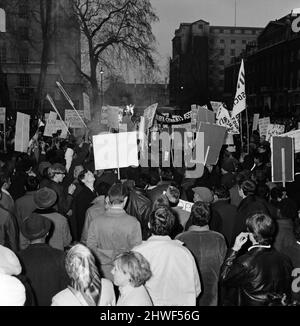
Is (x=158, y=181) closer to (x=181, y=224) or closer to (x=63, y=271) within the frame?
(x=181, y=224)

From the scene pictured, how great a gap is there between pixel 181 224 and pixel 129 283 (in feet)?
8.29

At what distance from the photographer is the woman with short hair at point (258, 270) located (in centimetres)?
386

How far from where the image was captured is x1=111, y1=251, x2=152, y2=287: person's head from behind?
3.40 meters

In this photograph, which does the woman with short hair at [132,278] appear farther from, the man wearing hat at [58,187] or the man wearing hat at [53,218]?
the man wearing hat at [58,187]

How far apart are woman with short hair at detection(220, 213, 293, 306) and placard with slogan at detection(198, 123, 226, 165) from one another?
5501mm

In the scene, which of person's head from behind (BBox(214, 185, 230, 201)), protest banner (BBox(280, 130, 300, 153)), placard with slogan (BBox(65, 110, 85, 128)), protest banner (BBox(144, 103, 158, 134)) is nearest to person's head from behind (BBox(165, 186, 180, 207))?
person's head from behind (BBox(214, 185, 230, 201))

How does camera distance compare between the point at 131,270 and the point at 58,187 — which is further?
the point at 58,187

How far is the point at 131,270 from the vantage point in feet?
11.1

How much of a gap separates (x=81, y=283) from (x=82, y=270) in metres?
0.08

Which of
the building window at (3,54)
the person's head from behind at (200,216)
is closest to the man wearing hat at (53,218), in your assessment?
the person's head from behind at (200,216)

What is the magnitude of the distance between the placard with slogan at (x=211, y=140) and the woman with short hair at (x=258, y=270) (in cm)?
550

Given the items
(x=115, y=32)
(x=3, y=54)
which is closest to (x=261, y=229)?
(x=115, y=32)

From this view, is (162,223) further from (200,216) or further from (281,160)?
(281,160)

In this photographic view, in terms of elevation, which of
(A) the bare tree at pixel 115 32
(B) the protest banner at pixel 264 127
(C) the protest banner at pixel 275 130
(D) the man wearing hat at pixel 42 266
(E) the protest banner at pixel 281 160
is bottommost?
(D) the man wearing hat at pixel 42 266
